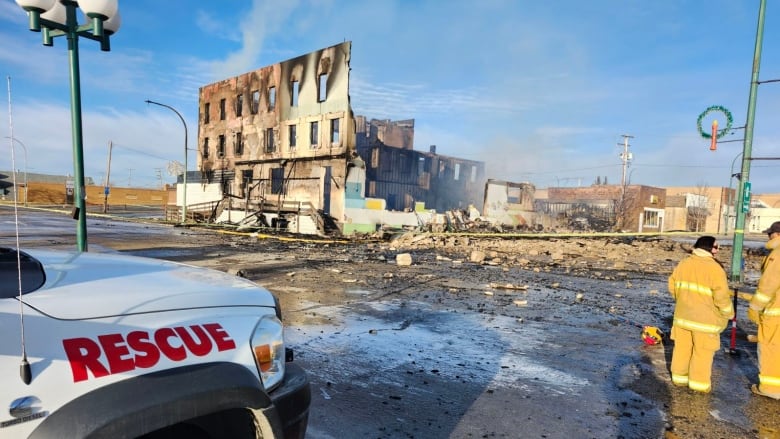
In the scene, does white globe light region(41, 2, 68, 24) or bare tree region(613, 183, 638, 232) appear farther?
bare tree region(613, 183, 638, 232)

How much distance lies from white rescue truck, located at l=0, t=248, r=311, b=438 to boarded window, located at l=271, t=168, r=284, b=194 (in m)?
29.0

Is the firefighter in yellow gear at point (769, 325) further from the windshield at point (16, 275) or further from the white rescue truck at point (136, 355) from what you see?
the windshield at point (16, 275)

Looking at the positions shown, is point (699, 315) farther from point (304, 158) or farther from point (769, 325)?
point (304, 158)

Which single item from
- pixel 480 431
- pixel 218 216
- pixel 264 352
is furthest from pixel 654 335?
pixel 218 216

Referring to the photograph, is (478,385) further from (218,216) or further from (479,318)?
(218,216)

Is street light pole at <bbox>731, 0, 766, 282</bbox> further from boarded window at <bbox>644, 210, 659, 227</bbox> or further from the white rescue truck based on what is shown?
boarded window at <bbox>644, 210, 659, 227</bbox>

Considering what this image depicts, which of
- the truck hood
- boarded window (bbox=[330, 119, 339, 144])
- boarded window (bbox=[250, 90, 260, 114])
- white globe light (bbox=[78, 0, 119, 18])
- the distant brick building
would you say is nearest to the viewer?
the truck hood

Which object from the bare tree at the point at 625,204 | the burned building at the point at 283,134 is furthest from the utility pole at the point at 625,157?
the burned building at the point at 283,134

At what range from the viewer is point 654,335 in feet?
17.8

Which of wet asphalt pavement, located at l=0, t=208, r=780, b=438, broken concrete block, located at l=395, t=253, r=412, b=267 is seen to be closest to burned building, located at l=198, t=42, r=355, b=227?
broken concrete block, located at l=395, t=253, r=412, b=267

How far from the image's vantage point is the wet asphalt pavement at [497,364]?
336 cm

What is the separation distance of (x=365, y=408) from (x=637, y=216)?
49.6m

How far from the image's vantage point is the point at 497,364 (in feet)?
15.1

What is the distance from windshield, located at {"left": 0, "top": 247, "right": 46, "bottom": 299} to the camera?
148cm
